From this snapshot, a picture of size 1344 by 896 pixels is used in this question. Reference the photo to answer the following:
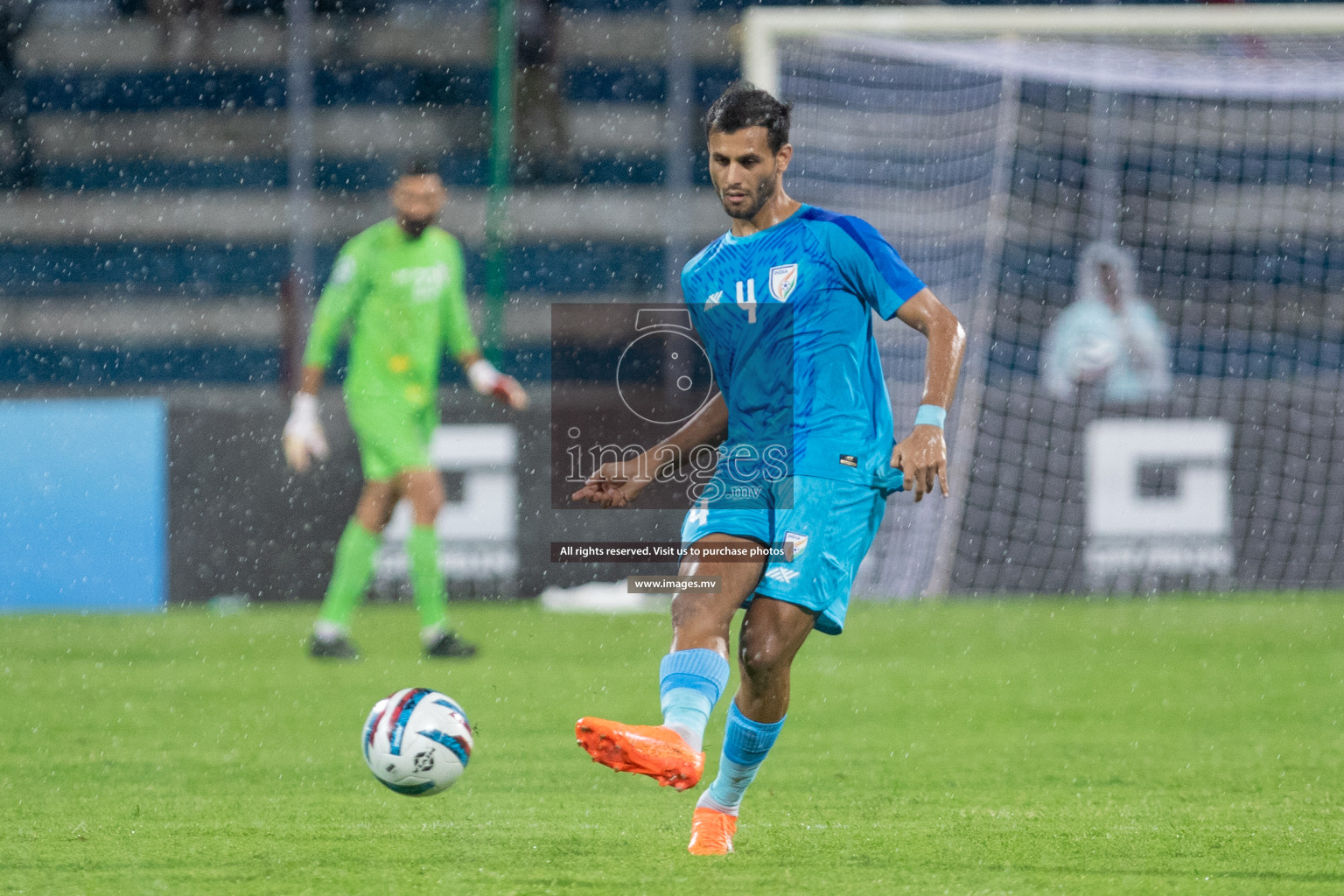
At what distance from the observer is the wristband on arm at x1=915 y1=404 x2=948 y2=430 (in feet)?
11.5

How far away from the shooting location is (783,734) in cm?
563

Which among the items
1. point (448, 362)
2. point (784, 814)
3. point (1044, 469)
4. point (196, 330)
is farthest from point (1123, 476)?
A: point (196, 330)

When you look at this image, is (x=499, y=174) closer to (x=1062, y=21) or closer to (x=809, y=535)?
(x=1062, y=21)

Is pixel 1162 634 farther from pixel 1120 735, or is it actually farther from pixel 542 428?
pixel 542 428

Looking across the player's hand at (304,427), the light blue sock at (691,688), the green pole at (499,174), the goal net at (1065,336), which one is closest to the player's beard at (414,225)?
the player's hand at (304,427)

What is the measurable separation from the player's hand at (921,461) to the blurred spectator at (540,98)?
383 inches

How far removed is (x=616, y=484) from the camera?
3828 millimetres

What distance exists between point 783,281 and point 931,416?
1.61ft

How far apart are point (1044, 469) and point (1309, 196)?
345 centimetres

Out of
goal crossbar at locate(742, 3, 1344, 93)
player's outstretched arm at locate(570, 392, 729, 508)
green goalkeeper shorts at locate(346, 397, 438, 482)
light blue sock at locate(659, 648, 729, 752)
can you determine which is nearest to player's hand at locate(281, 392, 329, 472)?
green goalkeeper shorts at locate(346, 397, 438, 482)

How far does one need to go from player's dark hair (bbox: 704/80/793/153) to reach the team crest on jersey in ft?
0.89

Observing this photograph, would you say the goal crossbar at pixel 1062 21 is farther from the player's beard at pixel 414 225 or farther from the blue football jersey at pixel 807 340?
the blue football jersey at pixel 807 340

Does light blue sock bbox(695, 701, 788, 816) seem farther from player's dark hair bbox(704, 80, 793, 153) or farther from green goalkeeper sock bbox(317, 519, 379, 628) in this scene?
green goalkeeper sock bbox(317, 519, 379, 628)

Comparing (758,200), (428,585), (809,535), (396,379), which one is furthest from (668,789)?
(396,379)
